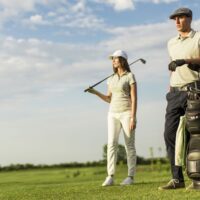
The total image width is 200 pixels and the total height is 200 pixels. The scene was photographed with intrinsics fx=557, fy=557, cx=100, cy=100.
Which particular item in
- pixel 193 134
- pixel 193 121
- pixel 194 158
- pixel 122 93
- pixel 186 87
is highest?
pixel 122 93

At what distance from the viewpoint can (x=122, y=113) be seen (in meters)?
9.51

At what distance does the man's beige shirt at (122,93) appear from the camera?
9539mm

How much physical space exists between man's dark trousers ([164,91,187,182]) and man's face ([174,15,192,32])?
2.93 ft

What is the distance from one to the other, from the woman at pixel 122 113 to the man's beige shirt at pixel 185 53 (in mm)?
1754

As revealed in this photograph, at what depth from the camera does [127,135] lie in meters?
9.55

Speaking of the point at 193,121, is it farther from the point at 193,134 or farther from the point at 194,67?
the point at 194,67

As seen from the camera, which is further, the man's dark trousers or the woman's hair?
the woman's hair

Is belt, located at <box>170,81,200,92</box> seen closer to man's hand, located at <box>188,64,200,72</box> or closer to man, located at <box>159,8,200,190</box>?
man, located at <box>159,8,200,190</box>

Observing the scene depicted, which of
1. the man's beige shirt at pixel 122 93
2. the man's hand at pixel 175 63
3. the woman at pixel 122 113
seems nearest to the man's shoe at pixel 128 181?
the woman at pixel 122 113

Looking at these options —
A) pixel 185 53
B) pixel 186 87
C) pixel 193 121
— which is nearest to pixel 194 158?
pixel 193 121

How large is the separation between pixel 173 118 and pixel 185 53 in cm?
92

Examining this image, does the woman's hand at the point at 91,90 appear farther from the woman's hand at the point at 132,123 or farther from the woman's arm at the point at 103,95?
the woman's hand at the point at 132,123

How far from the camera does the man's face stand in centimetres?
770

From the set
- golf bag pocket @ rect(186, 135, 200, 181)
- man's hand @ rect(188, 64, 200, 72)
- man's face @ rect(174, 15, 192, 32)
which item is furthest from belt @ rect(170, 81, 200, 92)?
man's face @ rect(174, 15, 192, 32)
